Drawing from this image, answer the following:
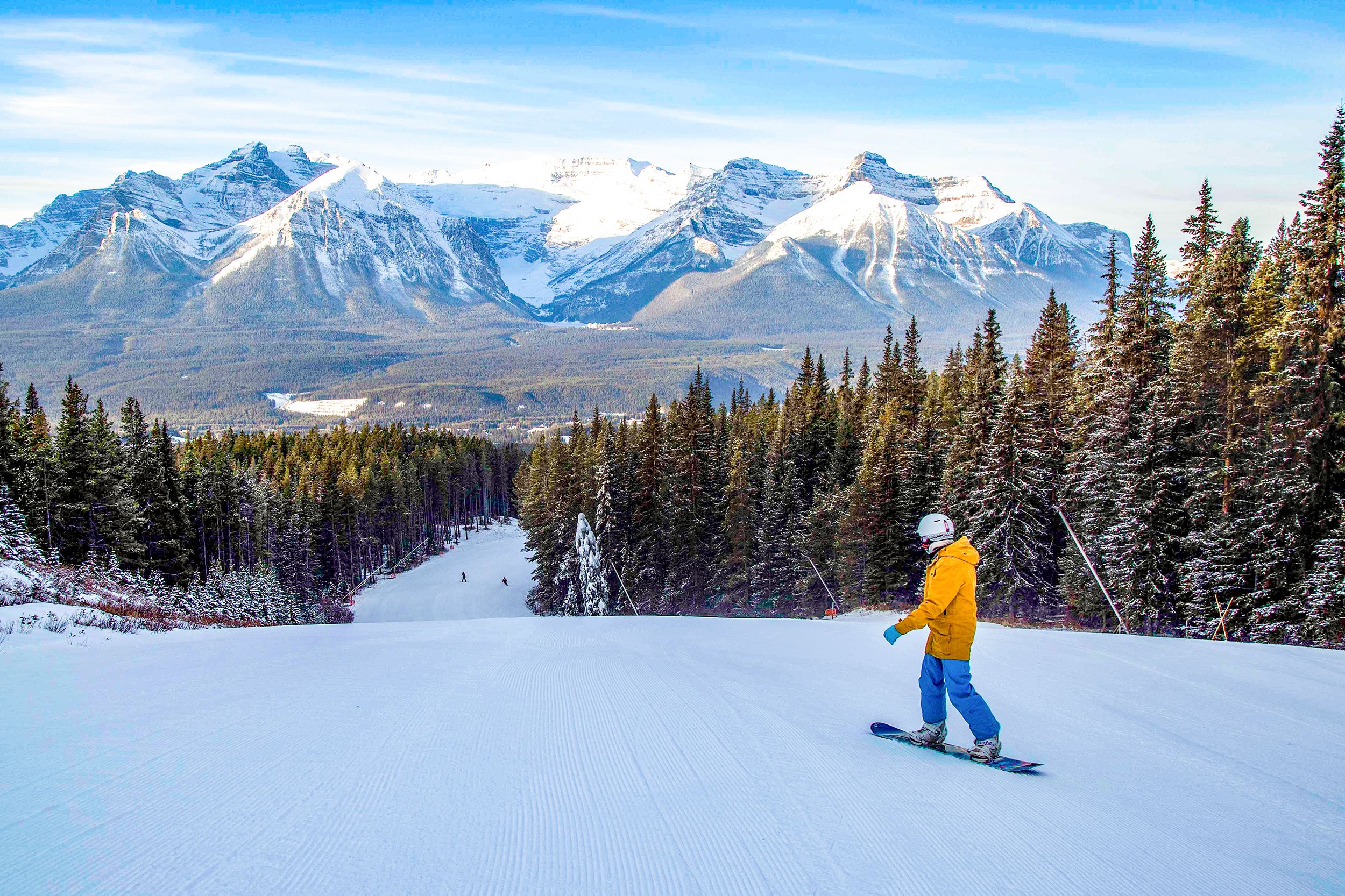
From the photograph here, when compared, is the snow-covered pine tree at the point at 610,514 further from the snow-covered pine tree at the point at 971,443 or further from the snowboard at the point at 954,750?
the snowboard at the point at 954,750

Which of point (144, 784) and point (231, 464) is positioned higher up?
point (144, 784)

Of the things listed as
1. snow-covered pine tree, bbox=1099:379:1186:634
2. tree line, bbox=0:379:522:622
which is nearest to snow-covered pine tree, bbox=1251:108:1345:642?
snow-covered pine tree, bbox=1099:379:1186:634

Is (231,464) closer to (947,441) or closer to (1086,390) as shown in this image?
(947,441)

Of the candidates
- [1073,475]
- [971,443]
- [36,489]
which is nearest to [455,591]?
[36,489]

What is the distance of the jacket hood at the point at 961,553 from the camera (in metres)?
6.36

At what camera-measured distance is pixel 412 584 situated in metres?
69.8

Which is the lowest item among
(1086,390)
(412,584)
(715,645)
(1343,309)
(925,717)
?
(412,584)

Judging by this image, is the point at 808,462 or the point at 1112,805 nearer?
the point at 1112,805

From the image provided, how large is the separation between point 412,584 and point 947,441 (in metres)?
49.4

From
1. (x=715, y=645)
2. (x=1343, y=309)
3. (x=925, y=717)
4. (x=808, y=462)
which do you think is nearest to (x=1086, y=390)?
(x=1343, y=309)

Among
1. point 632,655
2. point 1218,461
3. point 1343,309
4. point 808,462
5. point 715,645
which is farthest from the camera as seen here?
point 808,462

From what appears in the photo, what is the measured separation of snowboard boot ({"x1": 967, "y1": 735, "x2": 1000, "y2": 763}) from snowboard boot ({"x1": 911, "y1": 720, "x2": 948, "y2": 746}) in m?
0.30

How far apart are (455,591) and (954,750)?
63.0m

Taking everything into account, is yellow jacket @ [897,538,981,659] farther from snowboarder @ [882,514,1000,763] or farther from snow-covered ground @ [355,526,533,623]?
snow-covered ground @ [355,526,533,623]
